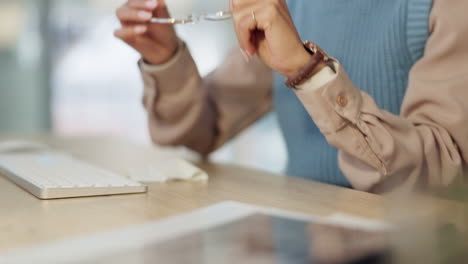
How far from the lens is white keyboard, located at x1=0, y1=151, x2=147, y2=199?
0.67 m

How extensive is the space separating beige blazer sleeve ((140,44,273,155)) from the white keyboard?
18cm

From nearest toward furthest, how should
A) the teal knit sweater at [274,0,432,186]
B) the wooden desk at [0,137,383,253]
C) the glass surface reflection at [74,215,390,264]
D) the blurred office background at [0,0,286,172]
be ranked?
the glass surface reflection at [74,215,390,264]
the wooden desk at [0,137,383,253]
the teal knit sweater at [274,0,432,186]
the blurred office background at [0,0,286,172]

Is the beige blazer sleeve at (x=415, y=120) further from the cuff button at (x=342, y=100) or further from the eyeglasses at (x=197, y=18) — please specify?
the eyeglasses at (x=197, y=18)

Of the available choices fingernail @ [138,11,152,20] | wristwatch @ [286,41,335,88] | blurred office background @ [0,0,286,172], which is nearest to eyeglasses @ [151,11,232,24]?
fingernail @ [138,11,152,20]

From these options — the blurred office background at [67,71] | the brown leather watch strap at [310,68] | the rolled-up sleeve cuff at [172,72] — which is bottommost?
the blurred office background at [67,71]

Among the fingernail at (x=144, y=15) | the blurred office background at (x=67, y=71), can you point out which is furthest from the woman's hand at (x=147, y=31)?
the blurred office background at (x=67, y=71)

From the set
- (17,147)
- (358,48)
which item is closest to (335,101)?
(358,48)

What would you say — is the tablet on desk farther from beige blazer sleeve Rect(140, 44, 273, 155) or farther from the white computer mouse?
the white computer mouse

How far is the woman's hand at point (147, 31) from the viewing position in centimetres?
89

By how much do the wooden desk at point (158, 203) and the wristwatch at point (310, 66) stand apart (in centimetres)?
14

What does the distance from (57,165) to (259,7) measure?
15.4 inches

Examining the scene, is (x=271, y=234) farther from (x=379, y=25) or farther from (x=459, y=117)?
(x=379, y=25)

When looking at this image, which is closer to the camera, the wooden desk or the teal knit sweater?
the wooden desk

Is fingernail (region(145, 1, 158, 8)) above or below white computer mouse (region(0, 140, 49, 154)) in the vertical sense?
above
